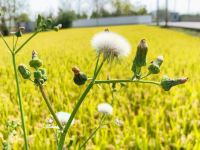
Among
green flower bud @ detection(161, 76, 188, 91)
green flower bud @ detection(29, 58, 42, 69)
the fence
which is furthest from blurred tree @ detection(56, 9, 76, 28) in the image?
green flower bud @ detection(161, 76, 188, 91)

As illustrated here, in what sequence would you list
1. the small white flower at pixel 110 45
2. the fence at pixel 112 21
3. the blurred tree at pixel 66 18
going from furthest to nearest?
the fence at pixel 112 21, the blurred tree at pixel 66 18, the small white flower at pixel 110 45

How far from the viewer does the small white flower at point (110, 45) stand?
3.52ft

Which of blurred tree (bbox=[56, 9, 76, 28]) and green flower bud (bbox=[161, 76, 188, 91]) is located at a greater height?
green flower bud (bbox=[161, 76, 188, 91])

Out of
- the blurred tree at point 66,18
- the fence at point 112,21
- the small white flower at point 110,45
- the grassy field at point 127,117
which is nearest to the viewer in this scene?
the small white flower at point 110,45

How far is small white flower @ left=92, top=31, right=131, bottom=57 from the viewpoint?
107 centimetres

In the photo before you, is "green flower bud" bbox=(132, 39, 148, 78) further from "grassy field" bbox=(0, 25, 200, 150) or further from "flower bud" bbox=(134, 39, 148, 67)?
"grassy field" bbox=(0, 25, 200, 150)

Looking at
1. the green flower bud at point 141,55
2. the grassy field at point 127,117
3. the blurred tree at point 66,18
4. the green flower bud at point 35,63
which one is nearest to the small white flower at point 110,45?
the green flower bud at point 141,55

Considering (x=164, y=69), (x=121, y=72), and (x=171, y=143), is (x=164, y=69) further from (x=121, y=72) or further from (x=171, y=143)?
(x=171, y=143)

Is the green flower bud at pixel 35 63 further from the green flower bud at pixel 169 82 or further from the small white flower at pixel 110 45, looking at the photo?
the green flower bud at pixel 169 82

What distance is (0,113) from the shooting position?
393cm

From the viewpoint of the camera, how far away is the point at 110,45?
107 centimetres

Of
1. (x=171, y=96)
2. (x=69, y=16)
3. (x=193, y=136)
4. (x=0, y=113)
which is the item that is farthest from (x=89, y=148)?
(x=69, y=16)

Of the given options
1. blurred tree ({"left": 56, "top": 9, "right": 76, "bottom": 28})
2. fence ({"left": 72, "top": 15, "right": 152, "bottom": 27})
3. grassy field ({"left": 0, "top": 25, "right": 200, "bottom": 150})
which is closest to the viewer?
grassy field ({"left": 0, "top": 25, "right": 200, "bottom": 150})

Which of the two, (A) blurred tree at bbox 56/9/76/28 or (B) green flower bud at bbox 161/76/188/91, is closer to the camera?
(B) green flower bud at bbox 161/76/188/91
